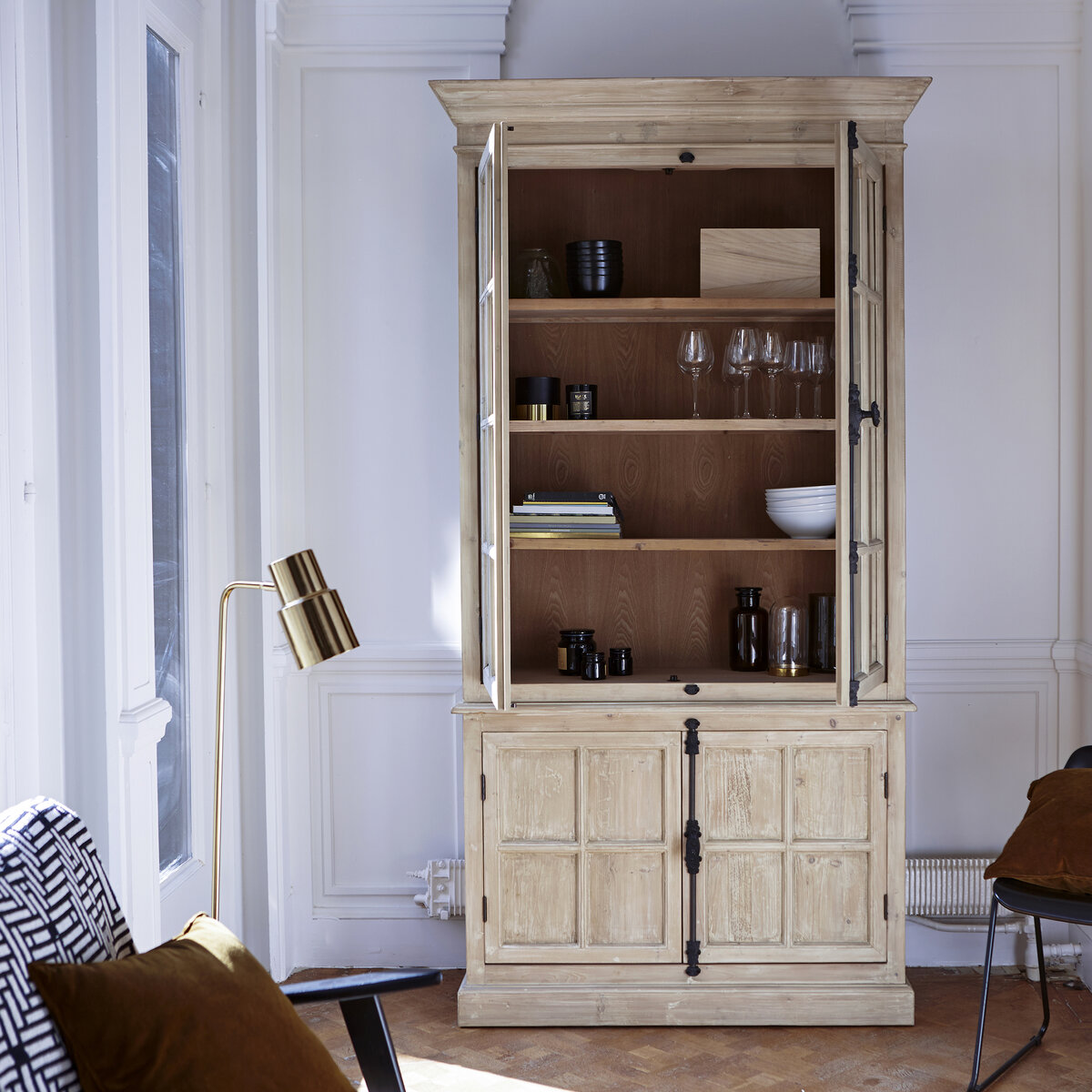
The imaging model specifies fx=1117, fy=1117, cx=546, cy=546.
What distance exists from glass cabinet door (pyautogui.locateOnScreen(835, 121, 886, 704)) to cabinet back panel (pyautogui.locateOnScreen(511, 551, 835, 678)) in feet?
1.32

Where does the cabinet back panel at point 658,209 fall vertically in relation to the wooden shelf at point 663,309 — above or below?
above

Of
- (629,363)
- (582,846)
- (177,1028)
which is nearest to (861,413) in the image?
(629,363)

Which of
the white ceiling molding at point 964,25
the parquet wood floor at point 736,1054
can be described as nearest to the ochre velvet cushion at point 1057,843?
the parquet wood floor at point 736,1054

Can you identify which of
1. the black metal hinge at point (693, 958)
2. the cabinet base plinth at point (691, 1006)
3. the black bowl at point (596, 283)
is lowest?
the cabinet base plinth at point (691, 1006)

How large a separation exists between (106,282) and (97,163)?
225 millimetres

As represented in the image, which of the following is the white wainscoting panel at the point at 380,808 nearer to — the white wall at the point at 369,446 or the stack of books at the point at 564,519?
the white wall at the point at 369,446

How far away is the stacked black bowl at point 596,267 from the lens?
296 centimetres

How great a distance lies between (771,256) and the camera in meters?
2.99

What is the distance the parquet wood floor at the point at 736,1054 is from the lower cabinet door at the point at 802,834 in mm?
226

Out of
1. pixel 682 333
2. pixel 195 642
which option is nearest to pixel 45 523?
pixel 195 642

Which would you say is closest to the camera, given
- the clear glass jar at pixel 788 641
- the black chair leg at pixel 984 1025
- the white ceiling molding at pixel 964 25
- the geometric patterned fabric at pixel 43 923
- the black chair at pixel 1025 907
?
the geometric patterned fabric at pixel 43 923

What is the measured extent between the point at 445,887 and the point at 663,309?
1799 millimetres

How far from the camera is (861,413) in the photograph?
105 inches

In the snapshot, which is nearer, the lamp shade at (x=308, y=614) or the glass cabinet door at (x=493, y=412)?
the lamp shade at (x=308, y=614)
